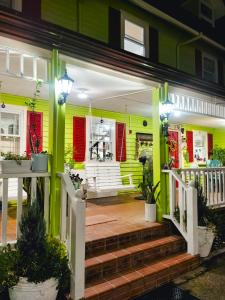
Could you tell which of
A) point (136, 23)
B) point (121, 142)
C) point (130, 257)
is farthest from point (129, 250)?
point (136, 23)

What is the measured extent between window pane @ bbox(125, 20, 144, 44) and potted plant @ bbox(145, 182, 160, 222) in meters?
3.45

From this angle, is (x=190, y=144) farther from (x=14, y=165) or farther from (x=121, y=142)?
(x=14, y=165)

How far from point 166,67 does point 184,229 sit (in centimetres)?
314

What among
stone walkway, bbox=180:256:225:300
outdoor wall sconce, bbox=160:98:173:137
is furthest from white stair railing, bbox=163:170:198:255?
outdoor wall sconce, bbox=160:98:173:137

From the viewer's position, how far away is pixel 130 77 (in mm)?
4574

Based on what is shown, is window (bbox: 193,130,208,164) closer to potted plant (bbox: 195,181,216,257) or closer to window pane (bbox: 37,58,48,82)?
potted plant (bbox: 195,181,216,257)

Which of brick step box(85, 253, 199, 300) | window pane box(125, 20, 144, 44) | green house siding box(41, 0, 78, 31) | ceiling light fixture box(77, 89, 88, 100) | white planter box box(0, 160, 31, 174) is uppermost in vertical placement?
window pane box(125, 20, 144, 44)

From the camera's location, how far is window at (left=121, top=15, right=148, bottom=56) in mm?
5684

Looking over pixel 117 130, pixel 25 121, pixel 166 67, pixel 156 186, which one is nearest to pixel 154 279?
pixel 156 186

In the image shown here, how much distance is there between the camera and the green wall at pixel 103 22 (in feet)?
14.6

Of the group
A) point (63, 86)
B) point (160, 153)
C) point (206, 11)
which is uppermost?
point (206, 11)

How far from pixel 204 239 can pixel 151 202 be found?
1.09m

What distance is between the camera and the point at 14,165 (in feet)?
10.2

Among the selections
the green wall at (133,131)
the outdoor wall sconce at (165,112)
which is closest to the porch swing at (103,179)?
the green wall at (133,131)
